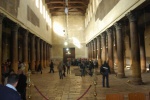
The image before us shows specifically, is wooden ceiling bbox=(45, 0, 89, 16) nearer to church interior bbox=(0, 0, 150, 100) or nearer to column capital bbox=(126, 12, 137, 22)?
church interior bbox=(0, 0, 150, 100)

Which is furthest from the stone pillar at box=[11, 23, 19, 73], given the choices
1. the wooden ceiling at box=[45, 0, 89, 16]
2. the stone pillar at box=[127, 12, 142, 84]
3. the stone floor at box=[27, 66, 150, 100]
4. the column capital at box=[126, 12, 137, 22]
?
the wooden ceiling at box=[45, 0, 89, 16]

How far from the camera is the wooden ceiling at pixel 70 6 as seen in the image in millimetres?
36656

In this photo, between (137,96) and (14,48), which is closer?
(137,96)

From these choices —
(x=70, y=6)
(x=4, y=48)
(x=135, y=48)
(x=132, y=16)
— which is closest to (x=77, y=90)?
(x=135, y=48)

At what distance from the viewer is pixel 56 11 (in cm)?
4200

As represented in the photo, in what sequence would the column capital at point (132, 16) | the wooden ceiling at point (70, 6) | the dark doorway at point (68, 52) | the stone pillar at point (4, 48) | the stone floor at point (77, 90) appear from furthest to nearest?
1. the dark doorway at point (68, 52)
2. the wooden ceiling at point (70, 6)
3. the stone pillar at point (4, 48)
4. the column capital at point (132, 16)
5. the stone floor at point (77, 90)

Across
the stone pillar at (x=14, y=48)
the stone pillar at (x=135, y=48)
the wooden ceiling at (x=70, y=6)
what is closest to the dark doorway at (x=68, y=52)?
the wooden ceiling at (x=70, y=6)

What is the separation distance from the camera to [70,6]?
3991 centimetres

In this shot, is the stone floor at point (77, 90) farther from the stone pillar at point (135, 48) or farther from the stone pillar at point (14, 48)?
the stone pillar at point (14, 48)

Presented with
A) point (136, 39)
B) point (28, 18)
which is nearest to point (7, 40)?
point (28, 18)

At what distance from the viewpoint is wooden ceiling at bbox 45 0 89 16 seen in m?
36.7

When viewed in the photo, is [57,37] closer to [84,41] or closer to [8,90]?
[84,41]

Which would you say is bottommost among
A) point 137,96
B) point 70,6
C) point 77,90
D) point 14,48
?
point 77,90

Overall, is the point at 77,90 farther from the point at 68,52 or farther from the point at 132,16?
the point at 68,52
